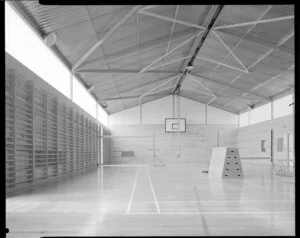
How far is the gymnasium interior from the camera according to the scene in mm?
4926

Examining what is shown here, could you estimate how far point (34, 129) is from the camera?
361 inches

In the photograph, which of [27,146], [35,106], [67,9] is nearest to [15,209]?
[27,146]

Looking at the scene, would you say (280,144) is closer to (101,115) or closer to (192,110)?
(192,110)

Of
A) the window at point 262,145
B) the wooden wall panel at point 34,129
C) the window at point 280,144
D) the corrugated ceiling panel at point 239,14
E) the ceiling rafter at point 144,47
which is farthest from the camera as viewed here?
the window at point 262,145

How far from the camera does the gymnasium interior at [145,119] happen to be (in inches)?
194

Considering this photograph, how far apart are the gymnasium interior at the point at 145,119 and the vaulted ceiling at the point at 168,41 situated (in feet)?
0.22

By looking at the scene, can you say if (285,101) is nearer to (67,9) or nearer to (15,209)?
(67,9)

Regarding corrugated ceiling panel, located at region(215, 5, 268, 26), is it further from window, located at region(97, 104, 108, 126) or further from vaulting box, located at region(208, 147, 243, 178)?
window, located at region(97, 104, 108, 126)

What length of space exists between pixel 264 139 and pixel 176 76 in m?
7.75

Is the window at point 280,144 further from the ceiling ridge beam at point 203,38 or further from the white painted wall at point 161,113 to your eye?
the white painted wall at point 161,113

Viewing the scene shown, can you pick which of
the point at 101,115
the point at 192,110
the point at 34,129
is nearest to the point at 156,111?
the point at 192,110

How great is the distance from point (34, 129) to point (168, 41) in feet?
27.4

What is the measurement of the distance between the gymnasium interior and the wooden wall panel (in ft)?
0.16

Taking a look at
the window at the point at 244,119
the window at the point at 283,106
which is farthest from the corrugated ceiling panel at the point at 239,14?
the window at the point at 244,119
